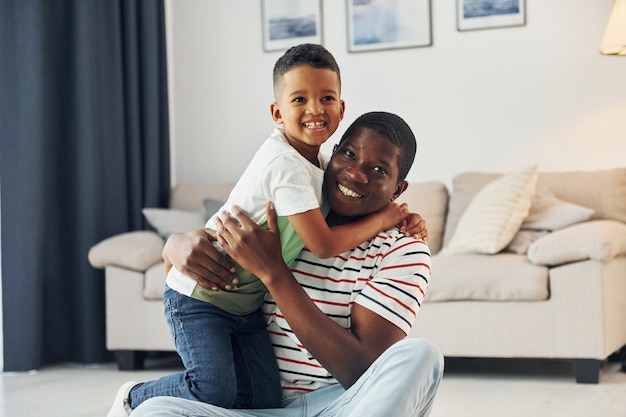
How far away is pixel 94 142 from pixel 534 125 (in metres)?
2.20

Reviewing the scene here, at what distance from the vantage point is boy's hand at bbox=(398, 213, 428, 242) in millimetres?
1919

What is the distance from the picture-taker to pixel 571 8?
4793 mm

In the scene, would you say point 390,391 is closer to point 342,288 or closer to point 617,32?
point 342,288

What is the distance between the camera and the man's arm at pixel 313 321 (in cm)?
170

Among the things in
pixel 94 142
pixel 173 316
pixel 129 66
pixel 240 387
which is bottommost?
pixel 240 387

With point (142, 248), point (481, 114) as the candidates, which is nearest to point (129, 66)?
point (142, 248)

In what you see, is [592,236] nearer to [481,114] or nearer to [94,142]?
[481,114]

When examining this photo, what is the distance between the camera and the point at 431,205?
4664mm

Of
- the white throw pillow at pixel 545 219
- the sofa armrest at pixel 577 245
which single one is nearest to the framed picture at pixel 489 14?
the white throw pillow at pixel 545 219

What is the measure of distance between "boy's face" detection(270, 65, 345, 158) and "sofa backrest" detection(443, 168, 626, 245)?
8.42 ft

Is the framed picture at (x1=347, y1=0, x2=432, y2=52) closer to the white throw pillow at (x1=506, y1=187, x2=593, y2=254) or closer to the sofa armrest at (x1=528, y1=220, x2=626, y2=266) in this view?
the white throw pillow at (x1=506, y1=187, x2=593, y2=254)

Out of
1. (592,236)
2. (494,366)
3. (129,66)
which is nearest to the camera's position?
(592,236)

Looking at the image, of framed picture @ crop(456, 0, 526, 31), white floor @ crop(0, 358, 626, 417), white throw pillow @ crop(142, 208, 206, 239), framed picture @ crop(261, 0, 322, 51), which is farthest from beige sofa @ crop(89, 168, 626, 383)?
framed picture @ crop(261, 0, 322, 51)

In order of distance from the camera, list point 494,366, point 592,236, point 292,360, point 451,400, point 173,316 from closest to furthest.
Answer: point 292,360, point 173,316, point 451,400, point 592,236, point 494,366
